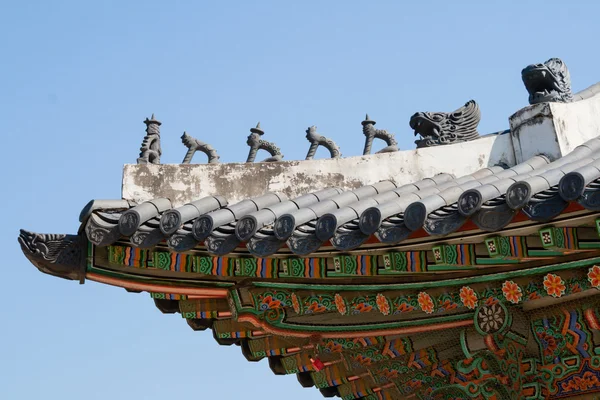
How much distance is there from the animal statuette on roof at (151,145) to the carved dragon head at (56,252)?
818mm

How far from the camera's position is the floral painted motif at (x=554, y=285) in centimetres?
566

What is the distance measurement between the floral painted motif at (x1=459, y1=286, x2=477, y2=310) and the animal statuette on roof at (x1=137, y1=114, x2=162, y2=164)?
2331 millimetres

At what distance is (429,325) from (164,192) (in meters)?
1.97

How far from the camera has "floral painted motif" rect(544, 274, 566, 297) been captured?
18.6ft

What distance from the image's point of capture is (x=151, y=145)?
7.27 metres

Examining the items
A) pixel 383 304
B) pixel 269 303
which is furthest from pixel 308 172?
pixel 383 304

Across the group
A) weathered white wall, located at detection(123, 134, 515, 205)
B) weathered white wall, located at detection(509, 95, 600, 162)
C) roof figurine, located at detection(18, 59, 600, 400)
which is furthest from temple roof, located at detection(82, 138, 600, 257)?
weathered white wall, located at detection(123, 134, 515, 205)

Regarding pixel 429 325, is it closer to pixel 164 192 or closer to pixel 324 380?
pixel 324 380

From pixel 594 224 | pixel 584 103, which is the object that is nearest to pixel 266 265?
pixel 594 224

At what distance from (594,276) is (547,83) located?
205 cm

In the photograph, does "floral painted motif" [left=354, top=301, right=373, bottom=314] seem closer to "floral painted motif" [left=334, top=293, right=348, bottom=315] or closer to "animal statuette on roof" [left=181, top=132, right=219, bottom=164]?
"floral painted motif" [left=334, top=293, right=348, bottom=315]

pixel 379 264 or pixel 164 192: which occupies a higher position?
pixel 164 192

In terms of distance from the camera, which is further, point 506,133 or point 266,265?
point 506,133

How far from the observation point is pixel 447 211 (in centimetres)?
521
